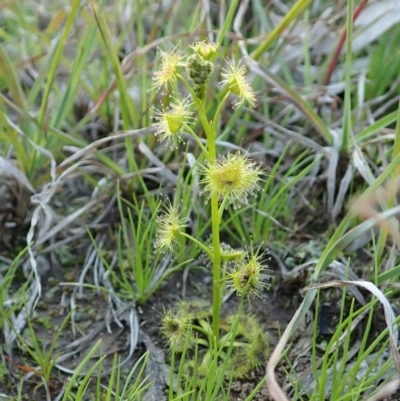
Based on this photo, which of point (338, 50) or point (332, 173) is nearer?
point (332, 173)

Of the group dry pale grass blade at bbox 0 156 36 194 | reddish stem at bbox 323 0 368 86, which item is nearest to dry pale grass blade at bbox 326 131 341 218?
reddish stem at bbox 323 0 368 86

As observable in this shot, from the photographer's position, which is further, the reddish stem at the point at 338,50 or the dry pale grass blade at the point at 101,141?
the reddish stem at the point at 338,50

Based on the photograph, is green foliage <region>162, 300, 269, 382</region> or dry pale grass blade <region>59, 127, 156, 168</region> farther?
dry pale grass blade <region>59, 127, 156, 168</region>

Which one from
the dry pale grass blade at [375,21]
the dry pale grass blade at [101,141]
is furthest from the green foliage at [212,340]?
the dry pale grass blade at [375,21]

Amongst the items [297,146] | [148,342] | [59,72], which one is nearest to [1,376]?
[148,342]

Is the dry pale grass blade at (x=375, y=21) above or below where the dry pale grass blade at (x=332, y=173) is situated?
above

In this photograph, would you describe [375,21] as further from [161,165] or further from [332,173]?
[161,165]

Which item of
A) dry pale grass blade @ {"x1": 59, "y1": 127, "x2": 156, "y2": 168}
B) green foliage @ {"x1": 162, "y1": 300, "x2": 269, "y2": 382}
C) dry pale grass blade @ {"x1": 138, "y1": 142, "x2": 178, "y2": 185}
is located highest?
dry pale grass blade @ {"x1": 59, "y1": 127, "x2": 156, "y2": 168}

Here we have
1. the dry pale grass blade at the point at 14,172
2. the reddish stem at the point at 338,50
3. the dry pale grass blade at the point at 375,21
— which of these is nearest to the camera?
the dry pale grass blade at the point at 14,172

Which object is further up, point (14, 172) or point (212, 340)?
point (14, 172)

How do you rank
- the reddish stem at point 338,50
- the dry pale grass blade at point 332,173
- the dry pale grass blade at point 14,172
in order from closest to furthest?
the dry pale grass blade at point 14,172 < the dry pale grass blade at point 332,173 < the reddish stem at point 338,50

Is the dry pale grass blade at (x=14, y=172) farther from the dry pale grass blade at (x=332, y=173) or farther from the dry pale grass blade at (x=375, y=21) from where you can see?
the dry pale grass blade at (x=375, y=21)

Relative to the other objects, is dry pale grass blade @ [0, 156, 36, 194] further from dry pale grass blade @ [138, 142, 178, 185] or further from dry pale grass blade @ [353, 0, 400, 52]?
dry pale grass blade @ [353, 0, 400, 52]

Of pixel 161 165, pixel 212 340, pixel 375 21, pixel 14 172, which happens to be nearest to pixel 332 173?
pixel 161 165
